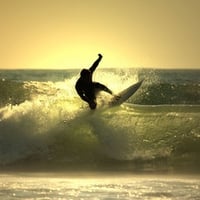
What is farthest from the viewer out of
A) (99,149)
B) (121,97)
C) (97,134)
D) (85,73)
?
(121,97)

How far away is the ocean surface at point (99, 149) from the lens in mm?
2510

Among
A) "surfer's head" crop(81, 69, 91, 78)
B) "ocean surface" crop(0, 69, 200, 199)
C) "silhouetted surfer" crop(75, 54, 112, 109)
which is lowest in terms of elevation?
"ocean surface" crop(0, 69, 200, 199)

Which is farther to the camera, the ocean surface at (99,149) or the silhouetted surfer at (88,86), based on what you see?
the silhouetted surfer at (88,86)

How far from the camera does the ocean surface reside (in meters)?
2.51

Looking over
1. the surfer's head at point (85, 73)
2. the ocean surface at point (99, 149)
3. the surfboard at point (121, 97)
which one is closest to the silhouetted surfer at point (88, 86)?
the surfer's head at point (85, 73)

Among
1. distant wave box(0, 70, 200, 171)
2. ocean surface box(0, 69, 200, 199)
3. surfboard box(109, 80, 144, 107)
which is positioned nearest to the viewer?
ocean surface box(0, 69, 200, 199)

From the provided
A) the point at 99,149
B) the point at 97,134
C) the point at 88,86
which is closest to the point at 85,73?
the point at 88,86

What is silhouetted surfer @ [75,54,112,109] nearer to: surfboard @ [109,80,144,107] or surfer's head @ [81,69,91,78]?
surfer's head @ [81,69,91,78]

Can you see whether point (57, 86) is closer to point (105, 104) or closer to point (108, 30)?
point (108, 30)

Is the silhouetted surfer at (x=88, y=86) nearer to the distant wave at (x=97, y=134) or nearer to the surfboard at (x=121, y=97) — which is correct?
the distant wave at (x=97, y=134)

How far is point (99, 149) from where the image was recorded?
350cm

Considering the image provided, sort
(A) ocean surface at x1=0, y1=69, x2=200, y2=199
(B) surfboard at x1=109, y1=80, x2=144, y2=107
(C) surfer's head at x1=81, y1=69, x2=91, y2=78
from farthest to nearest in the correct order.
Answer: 1. (B) surfboard at x1=109, y1=80, x2=144, y2=107
2. (C) surfer's head at x1=81, y1=69, x2=91, y2=78
3. (A) ocean surface at x1=0, y1=69, x2=200, y2=199

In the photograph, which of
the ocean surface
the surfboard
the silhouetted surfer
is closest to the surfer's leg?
the silhouetted surfer

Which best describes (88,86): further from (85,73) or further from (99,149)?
(99,149)
